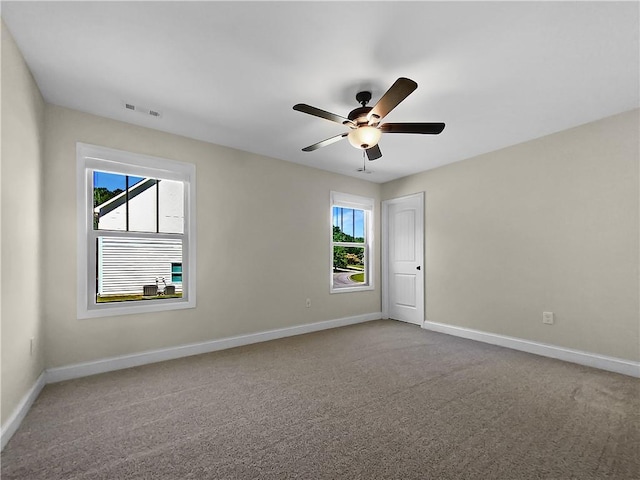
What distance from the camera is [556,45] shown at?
81.2 inches

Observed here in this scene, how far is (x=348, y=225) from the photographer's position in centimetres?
549

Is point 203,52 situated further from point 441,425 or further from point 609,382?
point 609,382

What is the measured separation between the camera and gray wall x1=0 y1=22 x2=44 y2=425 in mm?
1892

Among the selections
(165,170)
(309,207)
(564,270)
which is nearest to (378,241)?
(309,207)

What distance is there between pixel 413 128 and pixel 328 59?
89 centimetres

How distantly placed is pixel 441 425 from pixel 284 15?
9.07 ft

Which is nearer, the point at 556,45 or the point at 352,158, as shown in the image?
the point at 556,45

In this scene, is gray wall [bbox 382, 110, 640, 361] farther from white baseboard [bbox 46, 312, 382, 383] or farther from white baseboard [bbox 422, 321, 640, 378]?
white baseboard [bbox 46, 312, 382, 383]

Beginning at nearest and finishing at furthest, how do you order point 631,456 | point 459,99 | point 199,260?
1. point 631,456
2. point 459,99
3. point 199,260

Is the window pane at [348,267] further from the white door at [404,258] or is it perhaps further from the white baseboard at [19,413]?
the white baseboard at [19,413]

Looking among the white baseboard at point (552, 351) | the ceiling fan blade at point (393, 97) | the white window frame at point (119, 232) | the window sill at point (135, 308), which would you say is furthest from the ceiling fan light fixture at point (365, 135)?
the white baseboard at point (552, 351)

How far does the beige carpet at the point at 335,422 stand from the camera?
1.68 meters

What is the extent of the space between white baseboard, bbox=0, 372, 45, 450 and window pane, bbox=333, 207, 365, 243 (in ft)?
12.8

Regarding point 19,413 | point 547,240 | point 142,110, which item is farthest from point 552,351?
point 142,110
